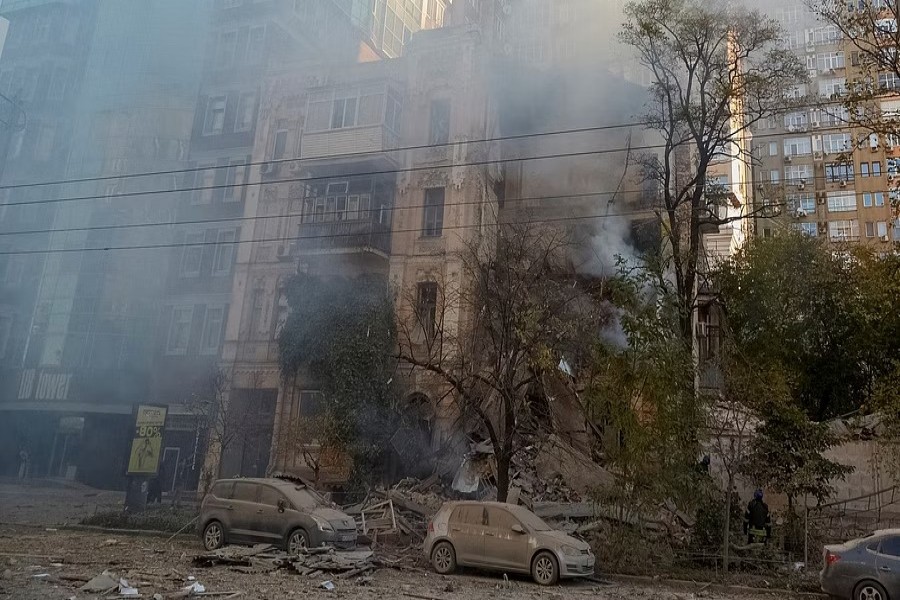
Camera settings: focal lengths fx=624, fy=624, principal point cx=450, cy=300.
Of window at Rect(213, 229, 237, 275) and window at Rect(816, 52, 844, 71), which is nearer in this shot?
window at Rect(213, 229, 237, 275)

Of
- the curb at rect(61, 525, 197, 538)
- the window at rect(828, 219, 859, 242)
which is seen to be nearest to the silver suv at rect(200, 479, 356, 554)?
the curb at rect(61, 525, 197, 538)

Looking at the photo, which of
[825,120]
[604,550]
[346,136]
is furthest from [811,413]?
→ [825,120]

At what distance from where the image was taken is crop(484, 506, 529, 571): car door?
9.29m

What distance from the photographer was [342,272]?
20875 mm

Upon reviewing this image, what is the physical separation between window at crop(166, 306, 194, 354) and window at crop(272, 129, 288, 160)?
21.5ft

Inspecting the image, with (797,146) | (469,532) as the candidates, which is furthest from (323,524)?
(797,146)

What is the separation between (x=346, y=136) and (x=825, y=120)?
111ft

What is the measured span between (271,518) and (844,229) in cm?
3690

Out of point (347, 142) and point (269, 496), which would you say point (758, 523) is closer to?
point (269, 496)

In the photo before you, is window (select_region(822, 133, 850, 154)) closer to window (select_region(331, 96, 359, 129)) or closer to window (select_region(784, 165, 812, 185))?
window (select_region(784, 165, 812, 185))

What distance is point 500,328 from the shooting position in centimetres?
1427

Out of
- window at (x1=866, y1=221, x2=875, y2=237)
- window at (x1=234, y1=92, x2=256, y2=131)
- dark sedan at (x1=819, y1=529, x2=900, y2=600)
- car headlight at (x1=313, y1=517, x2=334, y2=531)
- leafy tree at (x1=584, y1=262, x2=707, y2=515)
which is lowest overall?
car headlight at (x1=313, y1=517, x2=334, y2=531)

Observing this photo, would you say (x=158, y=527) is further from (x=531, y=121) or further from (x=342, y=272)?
(x=531, y=121)

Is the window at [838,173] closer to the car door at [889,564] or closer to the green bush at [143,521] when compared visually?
the car door at [889,564]
